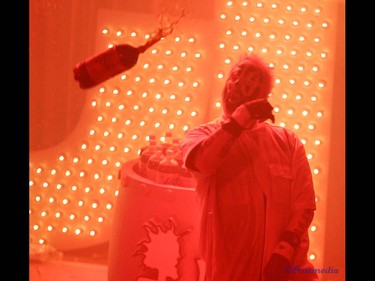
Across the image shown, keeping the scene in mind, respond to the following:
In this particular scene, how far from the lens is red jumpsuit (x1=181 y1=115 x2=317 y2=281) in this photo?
1.09 m

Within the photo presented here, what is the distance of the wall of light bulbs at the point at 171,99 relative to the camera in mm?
1207

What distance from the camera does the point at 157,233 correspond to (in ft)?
3.76

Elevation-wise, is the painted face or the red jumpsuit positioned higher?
the painted face

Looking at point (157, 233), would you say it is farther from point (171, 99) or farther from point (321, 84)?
point (321, 84)

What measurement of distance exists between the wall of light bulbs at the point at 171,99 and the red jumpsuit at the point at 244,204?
139 millimetres

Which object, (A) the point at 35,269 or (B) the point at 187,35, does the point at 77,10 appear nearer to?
(B) the point at 187,35

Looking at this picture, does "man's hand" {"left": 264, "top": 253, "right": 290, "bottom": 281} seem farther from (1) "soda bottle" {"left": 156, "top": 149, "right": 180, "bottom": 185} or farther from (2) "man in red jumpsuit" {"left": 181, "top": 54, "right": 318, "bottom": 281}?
(1) "soda bottle" {"left": 156, "top": 149, "right": 180, "bottom": 185}

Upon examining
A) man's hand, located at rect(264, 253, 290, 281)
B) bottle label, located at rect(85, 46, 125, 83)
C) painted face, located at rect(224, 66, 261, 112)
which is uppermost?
bottle label, located at rect(85, 46, 125, 83)

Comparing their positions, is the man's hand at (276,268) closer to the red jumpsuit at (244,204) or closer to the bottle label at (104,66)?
the red jumpsuit at (244,204)

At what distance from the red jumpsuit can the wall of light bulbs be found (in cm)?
14

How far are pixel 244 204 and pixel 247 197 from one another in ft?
0.06

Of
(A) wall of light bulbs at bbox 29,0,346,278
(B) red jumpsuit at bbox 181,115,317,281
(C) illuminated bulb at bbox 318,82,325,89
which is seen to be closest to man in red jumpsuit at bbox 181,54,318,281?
(B) red jumpsuit at bbox 181,115,317,281

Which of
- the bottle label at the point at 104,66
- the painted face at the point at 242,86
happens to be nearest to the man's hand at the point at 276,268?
the painted face at the point at 242,86

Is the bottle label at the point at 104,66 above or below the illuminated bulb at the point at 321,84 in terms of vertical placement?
above
